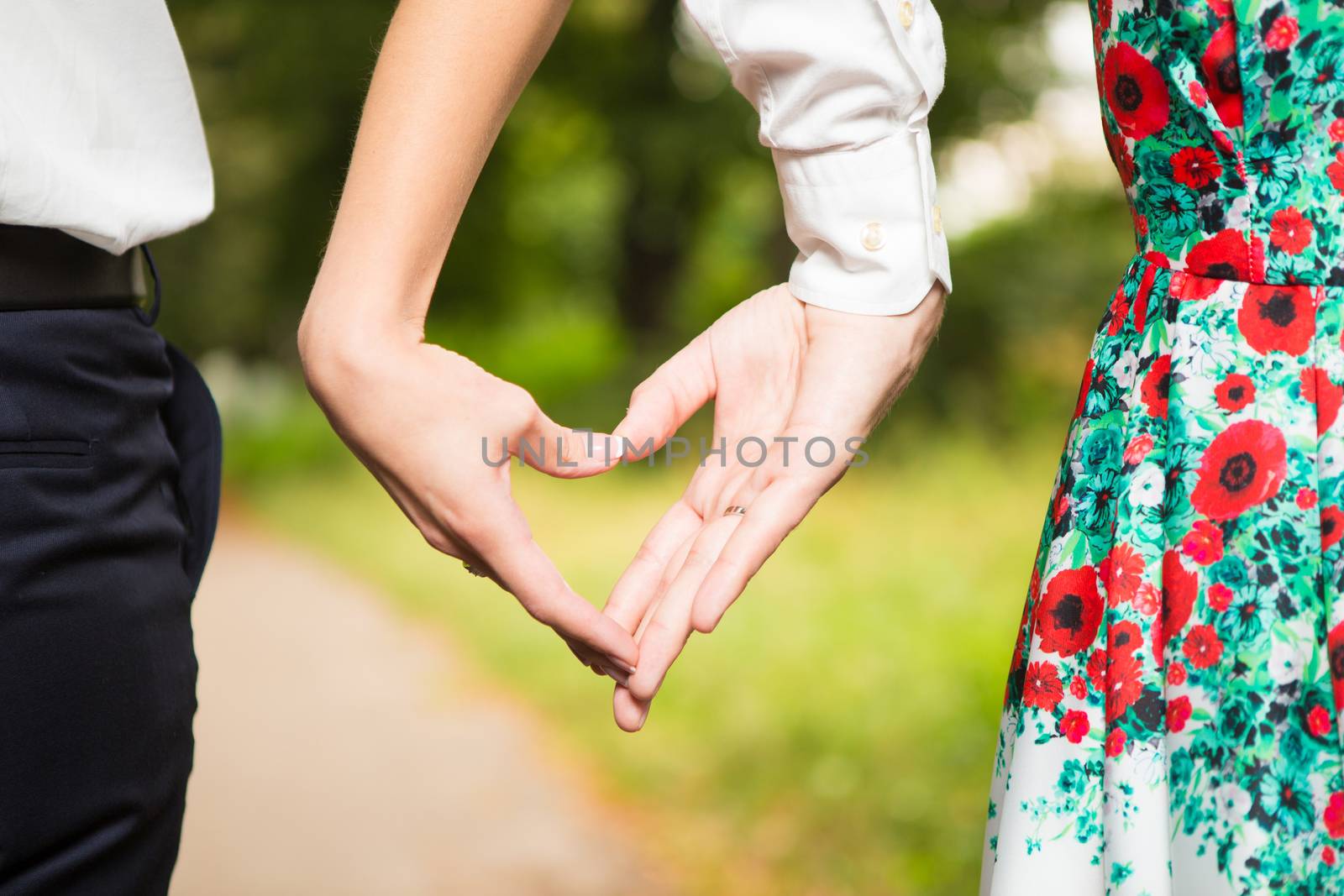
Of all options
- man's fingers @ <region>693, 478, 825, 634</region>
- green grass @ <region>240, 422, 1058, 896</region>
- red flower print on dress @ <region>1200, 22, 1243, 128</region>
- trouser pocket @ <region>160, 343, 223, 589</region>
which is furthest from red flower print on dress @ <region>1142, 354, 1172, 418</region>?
green grass @ <region>240, 422, 1058, 896</region>

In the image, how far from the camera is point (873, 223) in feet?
4.16

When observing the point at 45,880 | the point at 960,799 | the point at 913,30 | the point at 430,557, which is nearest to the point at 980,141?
the point at 430,557

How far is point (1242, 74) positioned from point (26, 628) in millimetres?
1182

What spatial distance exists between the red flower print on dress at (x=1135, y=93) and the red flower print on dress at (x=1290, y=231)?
13cm

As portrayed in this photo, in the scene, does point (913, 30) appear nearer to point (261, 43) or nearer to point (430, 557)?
point (430, 557)

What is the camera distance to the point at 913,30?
1253 mm

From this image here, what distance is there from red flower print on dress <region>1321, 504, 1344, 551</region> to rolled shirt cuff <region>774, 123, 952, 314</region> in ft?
1.53

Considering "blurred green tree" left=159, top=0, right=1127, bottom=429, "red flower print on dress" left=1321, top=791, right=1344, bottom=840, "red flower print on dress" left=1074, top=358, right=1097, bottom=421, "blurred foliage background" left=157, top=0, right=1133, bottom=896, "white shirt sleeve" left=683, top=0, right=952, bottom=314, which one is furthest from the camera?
"blurred green tree" left=159, top=0, right=1127, bottom=429

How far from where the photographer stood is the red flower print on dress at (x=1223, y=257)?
39.1 inches

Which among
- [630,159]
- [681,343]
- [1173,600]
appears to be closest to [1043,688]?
[1173,600]

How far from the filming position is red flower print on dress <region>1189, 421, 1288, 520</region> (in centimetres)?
96

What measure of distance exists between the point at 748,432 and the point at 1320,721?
63 cm

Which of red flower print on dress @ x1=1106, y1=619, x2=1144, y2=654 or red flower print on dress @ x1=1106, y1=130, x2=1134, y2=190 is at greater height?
red flower print on dress @ x1=1106, y1=130, x2=1134, y2=190

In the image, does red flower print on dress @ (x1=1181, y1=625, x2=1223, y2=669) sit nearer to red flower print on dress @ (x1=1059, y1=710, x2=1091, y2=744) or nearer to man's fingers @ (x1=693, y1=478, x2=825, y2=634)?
red flower print on dress @ (x1=1059, y1=710, x2=1091, y2=744)
